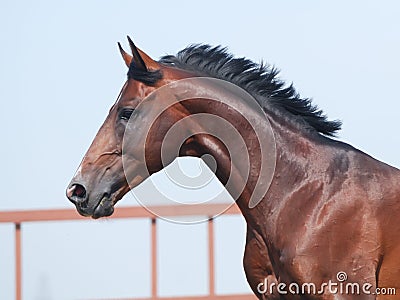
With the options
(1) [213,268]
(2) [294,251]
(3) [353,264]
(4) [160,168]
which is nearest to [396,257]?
(3) [353,264]

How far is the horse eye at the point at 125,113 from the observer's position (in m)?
4.41

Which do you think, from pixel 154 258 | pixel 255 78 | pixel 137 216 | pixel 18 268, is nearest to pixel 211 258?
pixel 154 258

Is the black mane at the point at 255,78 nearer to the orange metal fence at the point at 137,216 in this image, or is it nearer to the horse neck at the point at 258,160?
the horse neck at the point at 258,160

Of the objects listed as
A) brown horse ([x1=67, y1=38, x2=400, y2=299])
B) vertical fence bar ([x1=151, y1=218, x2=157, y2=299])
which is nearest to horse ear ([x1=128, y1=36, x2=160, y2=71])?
brown horse ([x1=67, y1=38, x2=400, y2=299])

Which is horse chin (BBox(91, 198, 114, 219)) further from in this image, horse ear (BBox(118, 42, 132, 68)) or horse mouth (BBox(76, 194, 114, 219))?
horse ear (BBox(118, 42, 132, 68))

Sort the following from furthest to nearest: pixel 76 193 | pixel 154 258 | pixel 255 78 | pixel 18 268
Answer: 1. pixel 154 258
2. pixel 18 268
3. pixel 255 78
4. pixel 76 193

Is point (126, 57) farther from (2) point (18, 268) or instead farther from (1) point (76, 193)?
(2) point (18, 268)

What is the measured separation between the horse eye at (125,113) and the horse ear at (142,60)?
216 millimetres

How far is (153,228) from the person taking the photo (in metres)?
6.89

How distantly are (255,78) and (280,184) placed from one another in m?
0.60

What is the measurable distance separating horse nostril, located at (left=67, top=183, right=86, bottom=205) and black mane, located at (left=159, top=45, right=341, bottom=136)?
32.2 inches

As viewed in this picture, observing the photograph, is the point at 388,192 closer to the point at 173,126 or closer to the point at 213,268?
the point at 173,126

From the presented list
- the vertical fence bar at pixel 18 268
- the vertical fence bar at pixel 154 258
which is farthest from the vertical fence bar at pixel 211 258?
the vertical fence bar at pixel 18 268

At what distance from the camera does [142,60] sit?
4.42m
